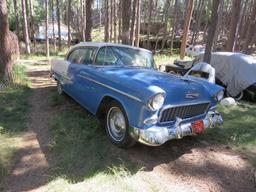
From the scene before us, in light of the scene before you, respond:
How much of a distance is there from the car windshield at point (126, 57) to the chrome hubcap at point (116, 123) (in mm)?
1159

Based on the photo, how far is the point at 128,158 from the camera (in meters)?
3.68

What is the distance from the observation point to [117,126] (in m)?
4.00

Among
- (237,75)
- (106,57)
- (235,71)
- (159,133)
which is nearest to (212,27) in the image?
(235,71)

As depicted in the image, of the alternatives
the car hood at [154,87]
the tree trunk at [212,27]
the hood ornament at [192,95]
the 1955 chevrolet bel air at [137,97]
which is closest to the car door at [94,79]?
the 1955 chevrolet bel air at [137,97]

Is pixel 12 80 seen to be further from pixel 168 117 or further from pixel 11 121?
pixel 168 117

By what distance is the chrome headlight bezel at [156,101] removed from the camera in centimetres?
319

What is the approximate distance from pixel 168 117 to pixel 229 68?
591 cm

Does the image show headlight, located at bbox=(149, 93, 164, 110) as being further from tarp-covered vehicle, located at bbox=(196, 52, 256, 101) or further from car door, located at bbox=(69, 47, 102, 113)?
tarp-covered vehicle, located at bbox=(196, 52, 256, 101)

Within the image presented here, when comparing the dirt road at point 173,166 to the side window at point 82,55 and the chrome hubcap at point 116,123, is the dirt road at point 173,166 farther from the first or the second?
the side window at point 82,55

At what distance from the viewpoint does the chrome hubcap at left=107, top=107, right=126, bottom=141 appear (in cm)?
388

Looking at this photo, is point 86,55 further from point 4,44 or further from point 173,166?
point 4,44

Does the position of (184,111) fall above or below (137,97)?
below

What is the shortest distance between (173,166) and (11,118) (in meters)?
3.45

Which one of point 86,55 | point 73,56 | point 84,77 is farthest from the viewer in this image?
point 73,56
